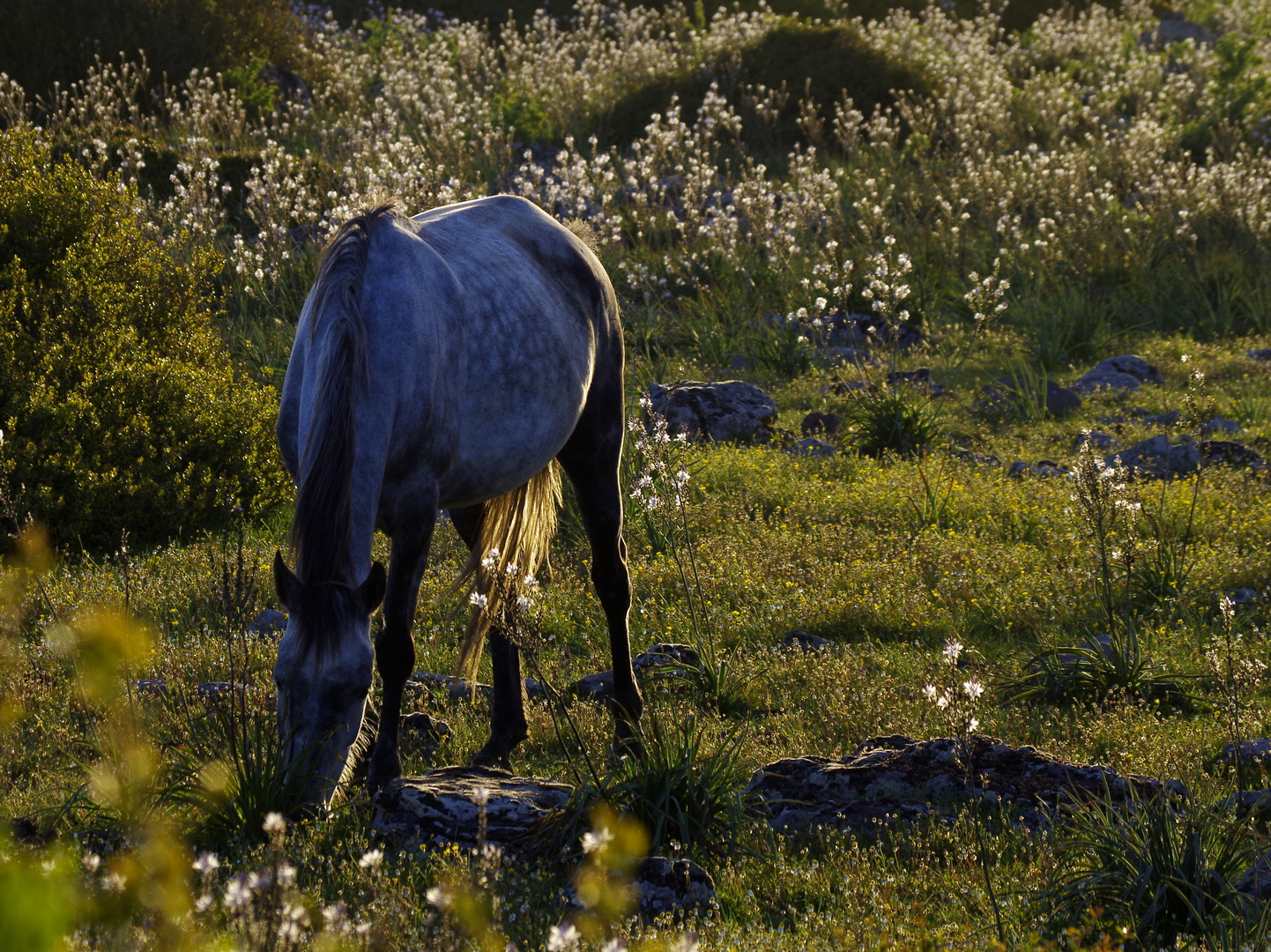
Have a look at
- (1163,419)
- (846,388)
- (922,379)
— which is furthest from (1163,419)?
(846,388)

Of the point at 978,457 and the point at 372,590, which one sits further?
the point at 978,457

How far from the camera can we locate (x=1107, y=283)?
13859mm

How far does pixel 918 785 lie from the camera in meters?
4.38

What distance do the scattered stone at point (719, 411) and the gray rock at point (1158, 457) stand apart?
3.00 meters

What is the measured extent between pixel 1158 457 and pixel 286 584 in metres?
7.89

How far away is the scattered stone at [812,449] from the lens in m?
9.42

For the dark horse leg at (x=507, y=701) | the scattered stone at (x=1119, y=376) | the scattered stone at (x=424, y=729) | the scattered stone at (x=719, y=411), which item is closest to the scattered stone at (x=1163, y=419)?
the scattered stone at (x=1119, y=376)

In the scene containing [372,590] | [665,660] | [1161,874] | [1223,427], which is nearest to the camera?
[1161,874]

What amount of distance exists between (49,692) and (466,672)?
6.95 feet

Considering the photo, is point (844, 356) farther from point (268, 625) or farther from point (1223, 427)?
point (268, 625)

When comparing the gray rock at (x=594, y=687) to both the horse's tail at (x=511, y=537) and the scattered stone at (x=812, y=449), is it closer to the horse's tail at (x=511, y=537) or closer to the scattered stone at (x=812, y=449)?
the horse's tail at (x=511, y=537)

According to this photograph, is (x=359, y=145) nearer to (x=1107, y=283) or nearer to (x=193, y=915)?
(x=1107, y=283)

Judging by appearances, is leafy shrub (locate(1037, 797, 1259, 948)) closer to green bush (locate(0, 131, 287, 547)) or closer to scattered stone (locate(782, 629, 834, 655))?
scattered stone (locate(782, 629, 834, 655))

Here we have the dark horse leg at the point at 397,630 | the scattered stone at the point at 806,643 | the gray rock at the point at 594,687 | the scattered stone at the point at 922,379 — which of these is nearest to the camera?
the dark horse leg at the point at 397,630
